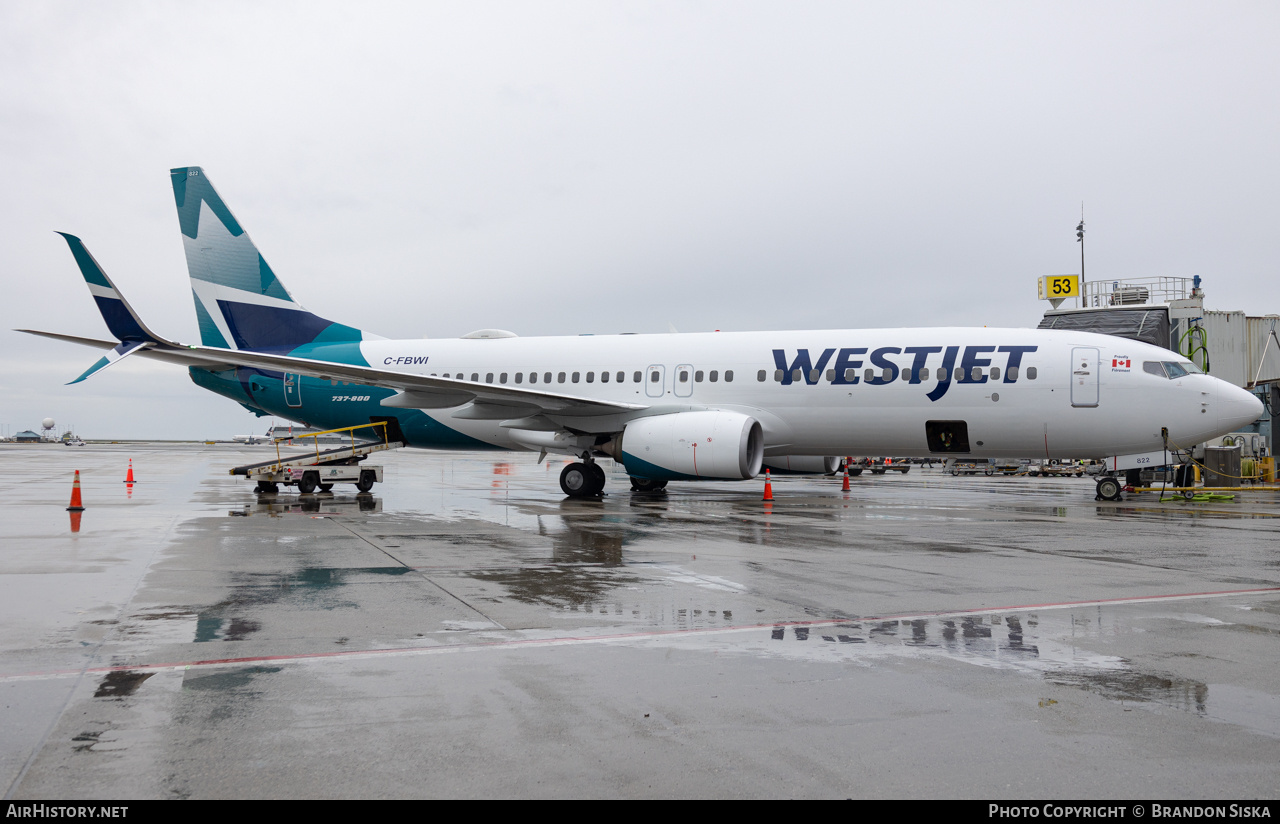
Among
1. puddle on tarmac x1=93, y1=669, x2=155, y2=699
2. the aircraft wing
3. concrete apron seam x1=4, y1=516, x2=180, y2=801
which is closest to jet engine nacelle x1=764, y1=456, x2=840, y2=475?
the aircraft wing

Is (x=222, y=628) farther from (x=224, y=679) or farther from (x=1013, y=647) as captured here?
(x=1013, y=647)

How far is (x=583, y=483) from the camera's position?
62.8 ft

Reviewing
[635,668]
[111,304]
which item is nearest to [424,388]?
[111,304]

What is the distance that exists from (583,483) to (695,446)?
9.31 feet

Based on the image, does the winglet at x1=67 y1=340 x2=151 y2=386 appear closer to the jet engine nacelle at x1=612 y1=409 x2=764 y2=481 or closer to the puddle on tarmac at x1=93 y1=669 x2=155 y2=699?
the jet engine nacelle at x1=612 y1=409 x2=764 y2=481

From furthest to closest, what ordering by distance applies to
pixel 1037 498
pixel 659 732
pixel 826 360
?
1. pixel 1037 498
2. pixel 826 360
3. pixel 659 732

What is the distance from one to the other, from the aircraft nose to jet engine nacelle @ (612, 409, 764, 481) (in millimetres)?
8536

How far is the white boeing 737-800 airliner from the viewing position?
17391 millimetres

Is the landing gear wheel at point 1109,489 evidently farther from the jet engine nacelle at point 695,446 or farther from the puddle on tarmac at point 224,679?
the puddle on tarmac at point 224,679

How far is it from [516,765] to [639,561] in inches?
243

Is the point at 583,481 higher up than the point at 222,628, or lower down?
higher up
